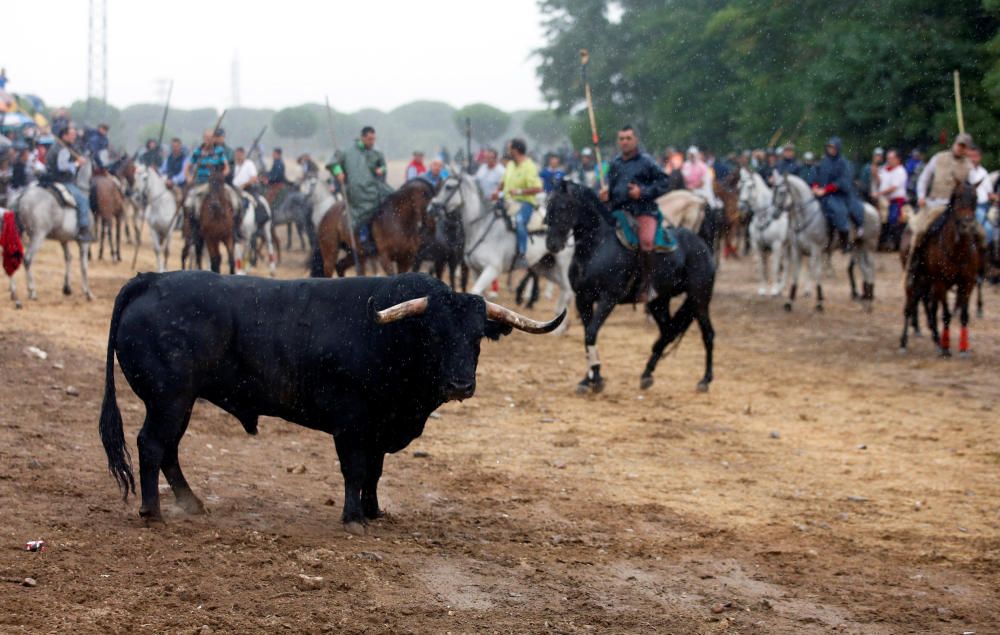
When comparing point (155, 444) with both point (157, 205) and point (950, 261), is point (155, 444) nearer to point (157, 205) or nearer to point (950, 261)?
point (950, 261)

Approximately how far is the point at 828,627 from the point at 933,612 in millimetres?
718

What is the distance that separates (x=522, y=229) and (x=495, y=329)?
1046 cm

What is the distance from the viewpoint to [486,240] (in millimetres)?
17609

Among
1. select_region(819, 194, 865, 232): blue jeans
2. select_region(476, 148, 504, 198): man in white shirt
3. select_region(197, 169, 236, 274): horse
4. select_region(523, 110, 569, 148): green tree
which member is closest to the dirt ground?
select_region(197, 169, 236, 274): horse

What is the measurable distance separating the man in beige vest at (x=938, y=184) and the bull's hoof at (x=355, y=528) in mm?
10420

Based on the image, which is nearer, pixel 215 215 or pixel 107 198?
pixel 215 215

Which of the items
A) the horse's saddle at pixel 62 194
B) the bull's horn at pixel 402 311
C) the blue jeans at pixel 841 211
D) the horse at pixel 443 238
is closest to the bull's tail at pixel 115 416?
the bull's horn at pixel 402 311

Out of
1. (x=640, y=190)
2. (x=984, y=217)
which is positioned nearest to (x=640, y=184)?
(x=640, y=190)

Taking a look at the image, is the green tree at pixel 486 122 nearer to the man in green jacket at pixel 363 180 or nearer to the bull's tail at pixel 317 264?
the bull's tail at pixel 317 264

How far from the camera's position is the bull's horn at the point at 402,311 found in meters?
6.71

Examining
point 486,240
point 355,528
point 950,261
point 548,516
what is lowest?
point 548,516

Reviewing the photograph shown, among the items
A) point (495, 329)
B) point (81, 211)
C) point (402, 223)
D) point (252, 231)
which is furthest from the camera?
point (252, 231)

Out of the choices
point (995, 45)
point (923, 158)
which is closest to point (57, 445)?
point (995, 45)

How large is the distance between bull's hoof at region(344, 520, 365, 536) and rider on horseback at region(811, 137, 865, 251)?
1450cm
